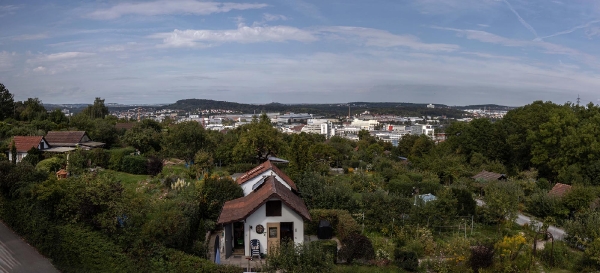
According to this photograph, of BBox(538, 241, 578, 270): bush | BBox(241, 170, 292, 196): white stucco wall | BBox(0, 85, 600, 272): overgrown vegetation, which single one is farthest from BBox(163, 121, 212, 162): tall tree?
BBox(538, 241, 578, 270): bush

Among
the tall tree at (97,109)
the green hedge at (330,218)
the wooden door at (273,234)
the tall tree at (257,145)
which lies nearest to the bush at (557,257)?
the green hedge at (330,218)

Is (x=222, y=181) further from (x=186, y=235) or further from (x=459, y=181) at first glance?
(x=459, y=181)

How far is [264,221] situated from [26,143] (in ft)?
79.4

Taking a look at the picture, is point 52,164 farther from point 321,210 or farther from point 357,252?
point 357,252

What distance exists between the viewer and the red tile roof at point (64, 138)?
3509cm

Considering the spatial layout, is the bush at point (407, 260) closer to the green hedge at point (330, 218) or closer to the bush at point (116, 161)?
the green hedge at point (330, 218)

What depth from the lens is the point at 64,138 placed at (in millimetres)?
35906

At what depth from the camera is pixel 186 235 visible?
46.3ft

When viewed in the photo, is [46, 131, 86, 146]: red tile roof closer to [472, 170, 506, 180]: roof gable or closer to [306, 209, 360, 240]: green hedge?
[306, 209, 360, 240]: green hedge

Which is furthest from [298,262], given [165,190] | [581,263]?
[165,190]

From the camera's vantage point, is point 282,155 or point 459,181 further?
point 282,155

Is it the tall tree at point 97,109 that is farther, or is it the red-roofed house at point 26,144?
the tall tree at point 97,109

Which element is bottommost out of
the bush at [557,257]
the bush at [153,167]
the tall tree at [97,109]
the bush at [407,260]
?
the bush at [557,257]

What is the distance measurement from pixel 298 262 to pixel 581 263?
10133mm
